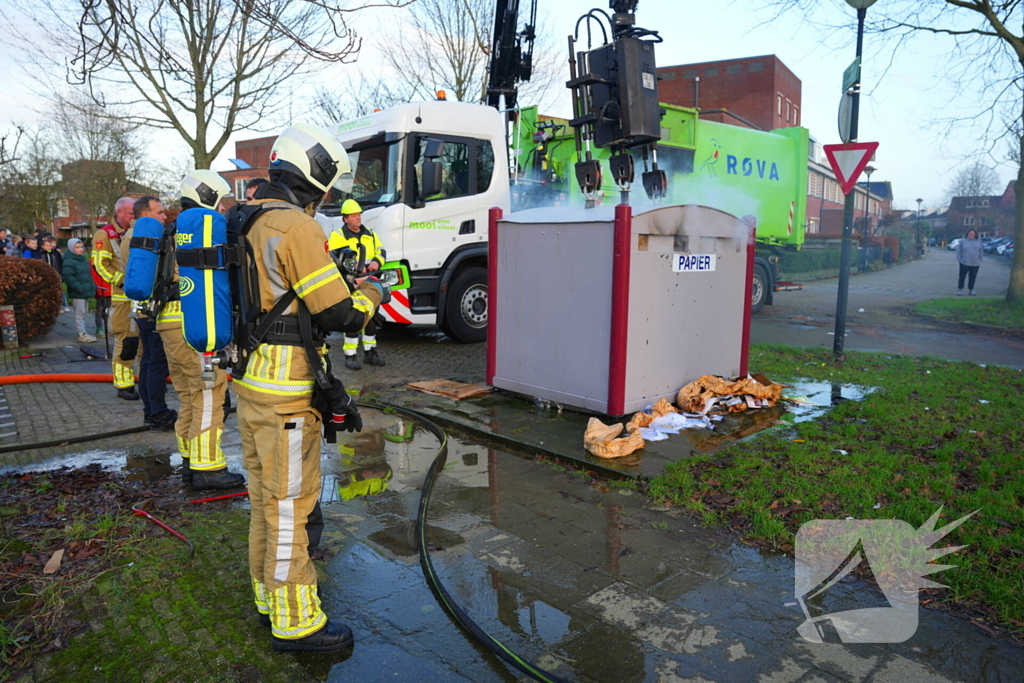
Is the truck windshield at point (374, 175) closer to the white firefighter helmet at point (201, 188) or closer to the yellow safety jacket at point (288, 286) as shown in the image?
the white firefighter helmet at point (201, 188)

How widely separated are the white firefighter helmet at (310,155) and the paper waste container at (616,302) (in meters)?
3.01

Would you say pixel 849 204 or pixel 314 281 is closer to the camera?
pixel 314 281

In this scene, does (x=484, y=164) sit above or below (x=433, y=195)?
above

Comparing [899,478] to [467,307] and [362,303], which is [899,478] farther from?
[467,307]

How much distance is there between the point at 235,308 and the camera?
2.96 metres

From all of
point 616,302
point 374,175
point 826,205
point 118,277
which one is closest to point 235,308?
point 616,302

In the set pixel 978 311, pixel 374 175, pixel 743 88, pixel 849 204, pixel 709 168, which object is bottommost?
pixel 978 311

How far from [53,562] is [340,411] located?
188 cm

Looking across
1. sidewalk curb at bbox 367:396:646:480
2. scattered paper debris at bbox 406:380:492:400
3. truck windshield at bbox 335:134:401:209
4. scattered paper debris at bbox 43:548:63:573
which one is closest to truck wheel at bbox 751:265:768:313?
truck windshield at bbox 335:134:401:209

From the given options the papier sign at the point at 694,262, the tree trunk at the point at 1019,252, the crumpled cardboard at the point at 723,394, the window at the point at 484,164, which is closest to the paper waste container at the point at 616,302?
the papier sign at the point at 694,262

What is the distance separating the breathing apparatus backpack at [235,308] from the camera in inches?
110

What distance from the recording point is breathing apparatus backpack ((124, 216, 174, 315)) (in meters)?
4.56

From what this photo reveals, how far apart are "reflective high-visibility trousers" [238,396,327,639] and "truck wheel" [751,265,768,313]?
43.7 ft

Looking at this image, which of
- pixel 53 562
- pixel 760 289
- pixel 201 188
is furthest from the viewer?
pixel 760 289
